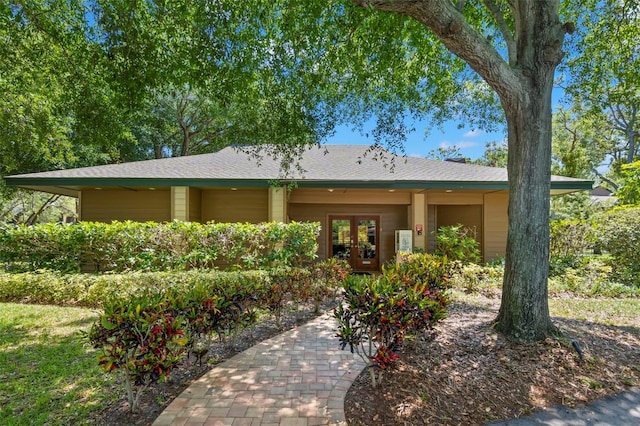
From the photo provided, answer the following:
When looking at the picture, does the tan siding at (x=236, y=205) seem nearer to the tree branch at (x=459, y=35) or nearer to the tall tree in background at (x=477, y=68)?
the tall tree in background at (x=477, y=68)

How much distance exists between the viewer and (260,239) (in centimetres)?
817

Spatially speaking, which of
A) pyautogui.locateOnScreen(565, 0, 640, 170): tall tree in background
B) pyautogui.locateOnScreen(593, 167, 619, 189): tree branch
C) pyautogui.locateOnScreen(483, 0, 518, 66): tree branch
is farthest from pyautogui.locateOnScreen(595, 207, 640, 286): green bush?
pyautogui.locateOnScreen(593, 167, 619, 189): tree branch

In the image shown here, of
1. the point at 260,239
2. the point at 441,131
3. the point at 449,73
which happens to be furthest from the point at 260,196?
the point at 449,73

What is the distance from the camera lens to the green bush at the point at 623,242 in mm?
8672

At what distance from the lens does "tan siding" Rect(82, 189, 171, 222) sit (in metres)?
11.0

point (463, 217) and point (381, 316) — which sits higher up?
point (463, 217)

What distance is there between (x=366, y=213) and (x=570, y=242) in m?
6.39

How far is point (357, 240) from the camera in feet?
41.3

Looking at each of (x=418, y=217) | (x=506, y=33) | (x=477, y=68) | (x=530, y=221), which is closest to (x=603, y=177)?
(x=418, y=217)

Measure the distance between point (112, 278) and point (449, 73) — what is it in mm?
8293

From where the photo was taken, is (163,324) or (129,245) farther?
(129,245)

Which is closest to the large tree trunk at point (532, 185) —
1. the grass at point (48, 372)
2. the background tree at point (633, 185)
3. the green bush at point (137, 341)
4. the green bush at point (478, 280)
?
the green bush at point (478, 280)

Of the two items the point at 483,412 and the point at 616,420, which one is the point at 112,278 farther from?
the point at 616,420

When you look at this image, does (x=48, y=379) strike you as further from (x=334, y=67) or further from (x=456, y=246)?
(x=456, y=246)
